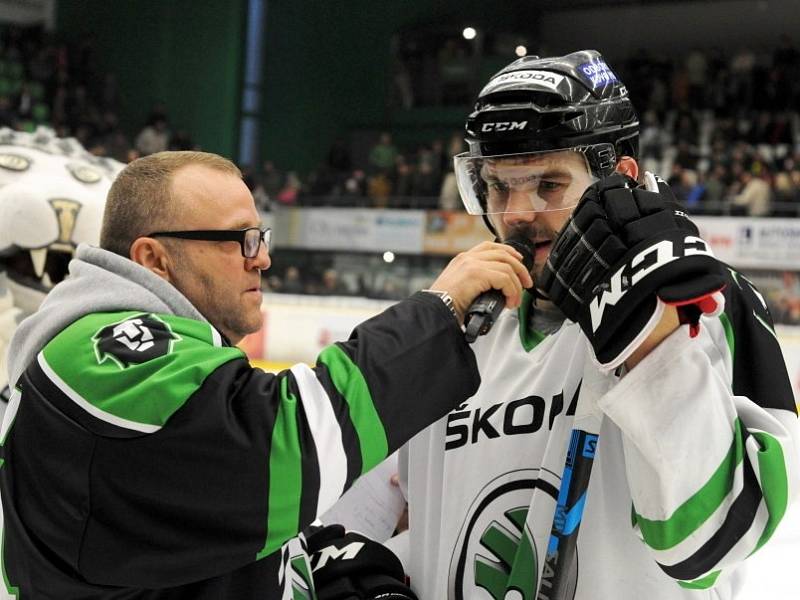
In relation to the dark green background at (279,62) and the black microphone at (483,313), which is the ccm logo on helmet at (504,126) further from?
the dark green background at (279,62)

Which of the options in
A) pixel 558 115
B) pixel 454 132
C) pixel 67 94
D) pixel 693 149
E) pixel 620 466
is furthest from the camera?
pixel 454 132

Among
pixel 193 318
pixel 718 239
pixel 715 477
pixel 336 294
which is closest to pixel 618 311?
pixel 715 477

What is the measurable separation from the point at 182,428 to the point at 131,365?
9 centimetres

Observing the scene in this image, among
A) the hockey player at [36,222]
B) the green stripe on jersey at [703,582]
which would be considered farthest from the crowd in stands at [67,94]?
the green stripe on jersey at [703,582]

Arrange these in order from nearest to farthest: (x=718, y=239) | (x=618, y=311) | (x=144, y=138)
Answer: (x=618, y=311) → (x=718, y=239) → (x=144, y=138)

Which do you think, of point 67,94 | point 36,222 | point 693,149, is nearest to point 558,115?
point 36,222

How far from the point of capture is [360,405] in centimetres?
104

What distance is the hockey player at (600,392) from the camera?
1018 millimetres

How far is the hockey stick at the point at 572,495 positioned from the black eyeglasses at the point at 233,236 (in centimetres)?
49

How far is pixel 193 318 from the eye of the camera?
1212mm

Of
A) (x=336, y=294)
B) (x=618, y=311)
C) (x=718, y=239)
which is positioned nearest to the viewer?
(x=618, y=311)

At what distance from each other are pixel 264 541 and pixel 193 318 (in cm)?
31

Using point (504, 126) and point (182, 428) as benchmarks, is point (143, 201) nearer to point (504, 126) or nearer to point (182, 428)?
point (182, 428)

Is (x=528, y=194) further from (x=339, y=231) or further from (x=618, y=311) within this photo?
(x=339, y=231)
